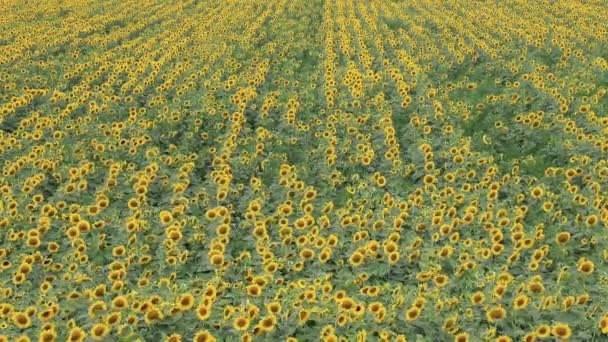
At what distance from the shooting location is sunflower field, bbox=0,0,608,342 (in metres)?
4.69

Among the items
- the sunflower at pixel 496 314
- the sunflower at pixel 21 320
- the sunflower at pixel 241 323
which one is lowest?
the sunflower at pixel 496 314

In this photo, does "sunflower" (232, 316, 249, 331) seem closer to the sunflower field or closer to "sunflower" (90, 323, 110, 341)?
the sunflower field

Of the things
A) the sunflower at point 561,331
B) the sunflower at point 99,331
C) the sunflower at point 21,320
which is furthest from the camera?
the sunflower at point 21,320

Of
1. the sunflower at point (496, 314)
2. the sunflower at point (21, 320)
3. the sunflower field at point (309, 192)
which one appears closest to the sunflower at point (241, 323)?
the sunflower field at point (309, 192)

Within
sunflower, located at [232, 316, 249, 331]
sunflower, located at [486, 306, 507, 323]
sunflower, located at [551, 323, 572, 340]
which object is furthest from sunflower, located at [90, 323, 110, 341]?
sunflower, located at [551, 323, 572, 340]

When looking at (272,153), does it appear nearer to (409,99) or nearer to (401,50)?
(409,99)

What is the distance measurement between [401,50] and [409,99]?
3911 millimetres

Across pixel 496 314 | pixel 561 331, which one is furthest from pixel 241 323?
pixel 561 331

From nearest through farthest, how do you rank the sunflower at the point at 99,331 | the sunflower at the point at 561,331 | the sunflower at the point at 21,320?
the sunflower at the point at 561,331 < the sunflower at the point at 99,331 < the sunflower at the point at 21,320

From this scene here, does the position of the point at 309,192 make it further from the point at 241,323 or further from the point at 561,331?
the point at 561,331

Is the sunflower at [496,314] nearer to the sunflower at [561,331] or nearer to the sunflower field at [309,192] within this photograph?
the sunflower field at [309,192]

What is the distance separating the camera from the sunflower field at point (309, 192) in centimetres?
469

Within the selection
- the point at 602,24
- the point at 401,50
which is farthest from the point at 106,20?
the point at 602,24

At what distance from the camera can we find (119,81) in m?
11.7
